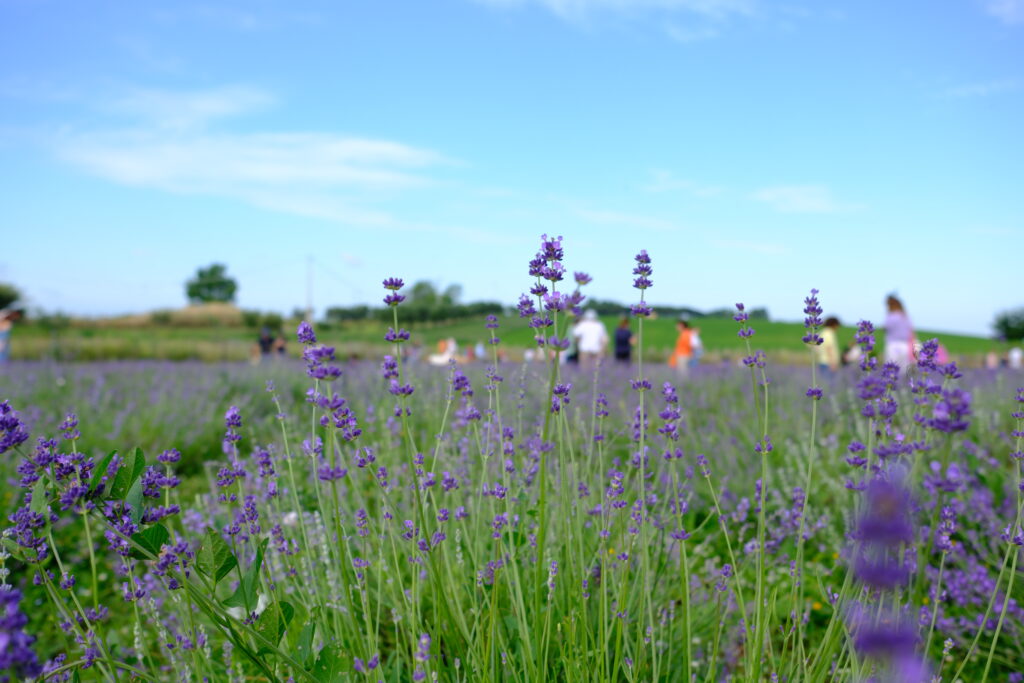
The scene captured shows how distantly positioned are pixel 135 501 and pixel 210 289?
81.1 metres

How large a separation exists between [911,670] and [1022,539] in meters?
1.16

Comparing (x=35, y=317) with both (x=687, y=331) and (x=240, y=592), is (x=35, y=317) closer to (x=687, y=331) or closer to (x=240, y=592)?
(x=687, y=331)

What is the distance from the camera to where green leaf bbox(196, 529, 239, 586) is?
144cm

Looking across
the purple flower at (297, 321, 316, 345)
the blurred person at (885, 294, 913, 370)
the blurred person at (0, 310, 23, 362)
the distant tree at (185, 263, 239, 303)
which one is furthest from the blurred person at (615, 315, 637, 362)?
the distant tree at (185, 263, 239, 303)

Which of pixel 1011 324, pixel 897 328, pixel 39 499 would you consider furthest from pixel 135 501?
pixel 1011 324

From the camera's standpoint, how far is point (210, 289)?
2992 inches

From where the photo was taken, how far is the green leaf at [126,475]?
1.30m

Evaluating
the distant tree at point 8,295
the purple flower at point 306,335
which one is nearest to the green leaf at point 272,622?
the purple flower at point 306,335

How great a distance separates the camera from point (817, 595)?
3.63 meters

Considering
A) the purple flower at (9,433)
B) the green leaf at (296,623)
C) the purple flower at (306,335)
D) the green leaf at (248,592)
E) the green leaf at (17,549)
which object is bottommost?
the green leaf at (296,623)

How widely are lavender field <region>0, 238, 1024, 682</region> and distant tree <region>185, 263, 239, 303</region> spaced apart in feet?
242

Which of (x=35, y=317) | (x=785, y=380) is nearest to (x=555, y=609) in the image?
(x=785, y=380)

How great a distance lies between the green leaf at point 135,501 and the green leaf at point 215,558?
0.15 metres

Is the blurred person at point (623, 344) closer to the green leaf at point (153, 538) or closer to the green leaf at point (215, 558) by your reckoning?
the green leaf at point (215, 558)
